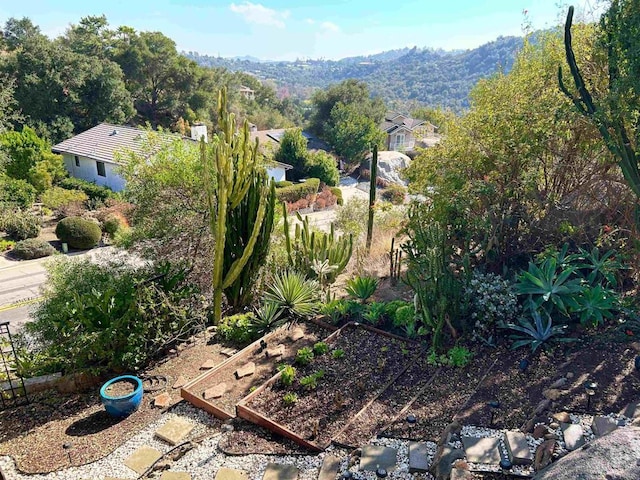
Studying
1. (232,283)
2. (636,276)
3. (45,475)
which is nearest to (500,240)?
(636,276)

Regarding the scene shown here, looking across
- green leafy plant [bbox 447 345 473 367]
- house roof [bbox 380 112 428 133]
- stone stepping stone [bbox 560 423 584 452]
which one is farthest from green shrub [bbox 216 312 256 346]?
house roof [bbox 380 112 428 133]

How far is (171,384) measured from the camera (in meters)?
5.77

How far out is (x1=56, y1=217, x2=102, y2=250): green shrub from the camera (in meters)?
16.0

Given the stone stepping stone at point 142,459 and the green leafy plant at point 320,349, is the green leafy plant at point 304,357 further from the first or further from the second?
the stone stepping stone at point 142,459

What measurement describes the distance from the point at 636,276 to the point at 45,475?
7.54 m

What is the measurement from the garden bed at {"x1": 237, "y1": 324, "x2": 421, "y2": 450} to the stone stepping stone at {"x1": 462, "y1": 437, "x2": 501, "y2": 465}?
3.83ft

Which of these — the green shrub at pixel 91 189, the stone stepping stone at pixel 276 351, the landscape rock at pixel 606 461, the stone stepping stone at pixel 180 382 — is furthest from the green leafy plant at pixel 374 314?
the green shrub at pixel 91 189

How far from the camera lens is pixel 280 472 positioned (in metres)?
3.95

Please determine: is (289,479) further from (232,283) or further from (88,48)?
(88,48)

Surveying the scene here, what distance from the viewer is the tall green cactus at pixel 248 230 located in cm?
737

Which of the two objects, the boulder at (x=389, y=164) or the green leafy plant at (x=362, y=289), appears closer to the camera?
the green leafy plant at (x=362, y=289)

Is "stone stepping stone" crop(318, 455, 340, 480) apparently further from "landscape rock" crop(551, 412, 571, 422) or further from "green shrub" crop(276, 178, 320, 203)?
"green shrub" crop(276, 178, 320, 203)

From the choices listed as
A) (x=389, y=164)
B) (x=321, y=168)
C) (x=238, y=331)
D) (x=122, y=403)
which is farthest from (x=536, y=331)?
(x=389, y=164)

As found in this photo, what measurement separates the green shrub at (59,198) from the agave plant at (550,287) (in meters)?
18.7
